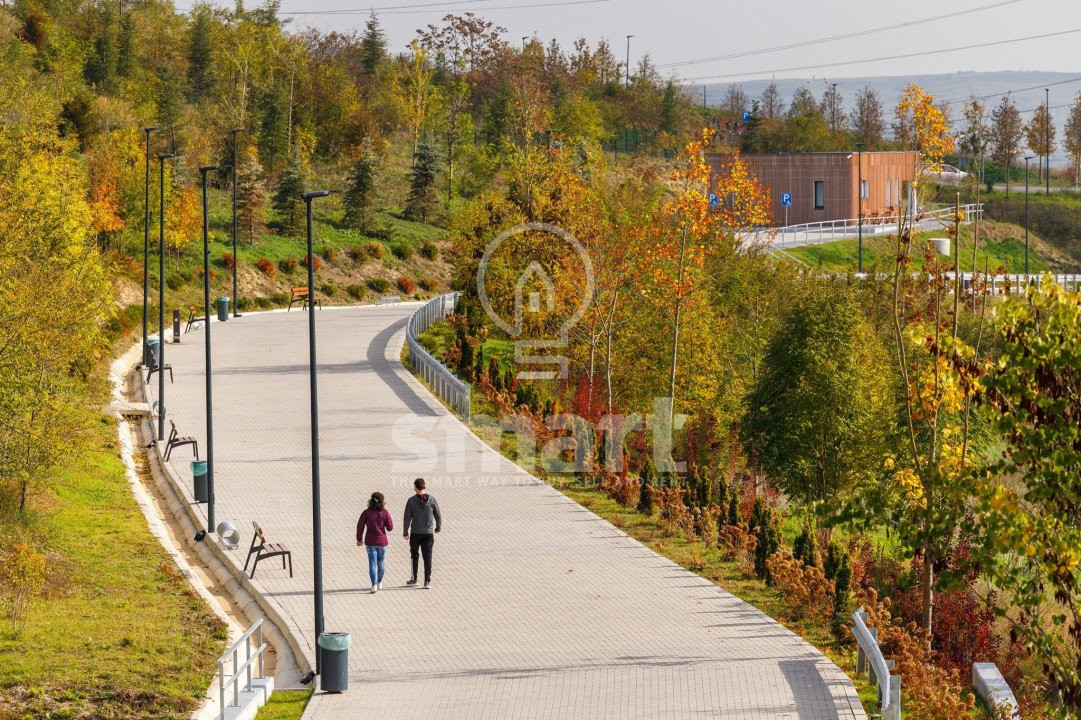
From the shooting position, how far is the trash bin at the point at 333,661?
14156mm

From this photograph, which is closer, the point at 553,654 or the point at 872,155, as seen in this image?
the point at 553,654

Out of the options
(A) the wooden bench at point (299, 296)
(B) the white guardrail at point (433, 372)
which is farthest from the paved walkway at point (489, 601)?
(A) the wooden bench at point (299, 296)

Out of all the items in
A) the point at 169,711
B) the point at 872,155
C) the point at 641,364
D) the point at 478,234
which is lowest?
the point at 169,711

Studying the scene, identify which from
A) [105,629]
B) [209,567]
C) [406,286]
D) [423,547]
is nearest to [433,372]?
[209,567]

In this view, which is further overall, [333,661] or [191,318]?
[191,318]

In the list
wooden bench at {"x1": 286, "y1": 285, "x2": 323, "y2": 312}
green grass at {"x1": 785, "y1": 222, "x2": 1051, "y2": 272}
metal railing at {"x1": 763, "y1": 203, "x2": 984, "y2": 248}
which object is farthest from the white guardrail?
metal railing at {"x1": 763, "y1": 203, "x2": 984, "y2": 248}

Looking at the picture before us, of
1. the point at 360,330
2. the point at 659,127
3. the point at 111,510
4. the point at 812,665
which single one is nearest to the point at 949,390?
the point at 812,665

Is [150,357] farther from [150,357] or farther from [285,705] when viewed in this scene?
[285,705]

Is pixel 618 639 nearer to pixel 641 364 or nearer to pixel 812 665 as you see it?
pixel 812 665

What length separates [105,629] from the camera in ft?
53.2

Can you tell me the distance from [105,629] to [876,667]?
8897 millimetres

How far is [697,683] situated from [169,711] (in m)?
5.38

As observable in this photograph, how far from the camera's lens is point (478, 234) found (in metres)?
39.5

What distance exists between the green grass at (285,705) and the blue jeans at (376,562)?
324 cm
